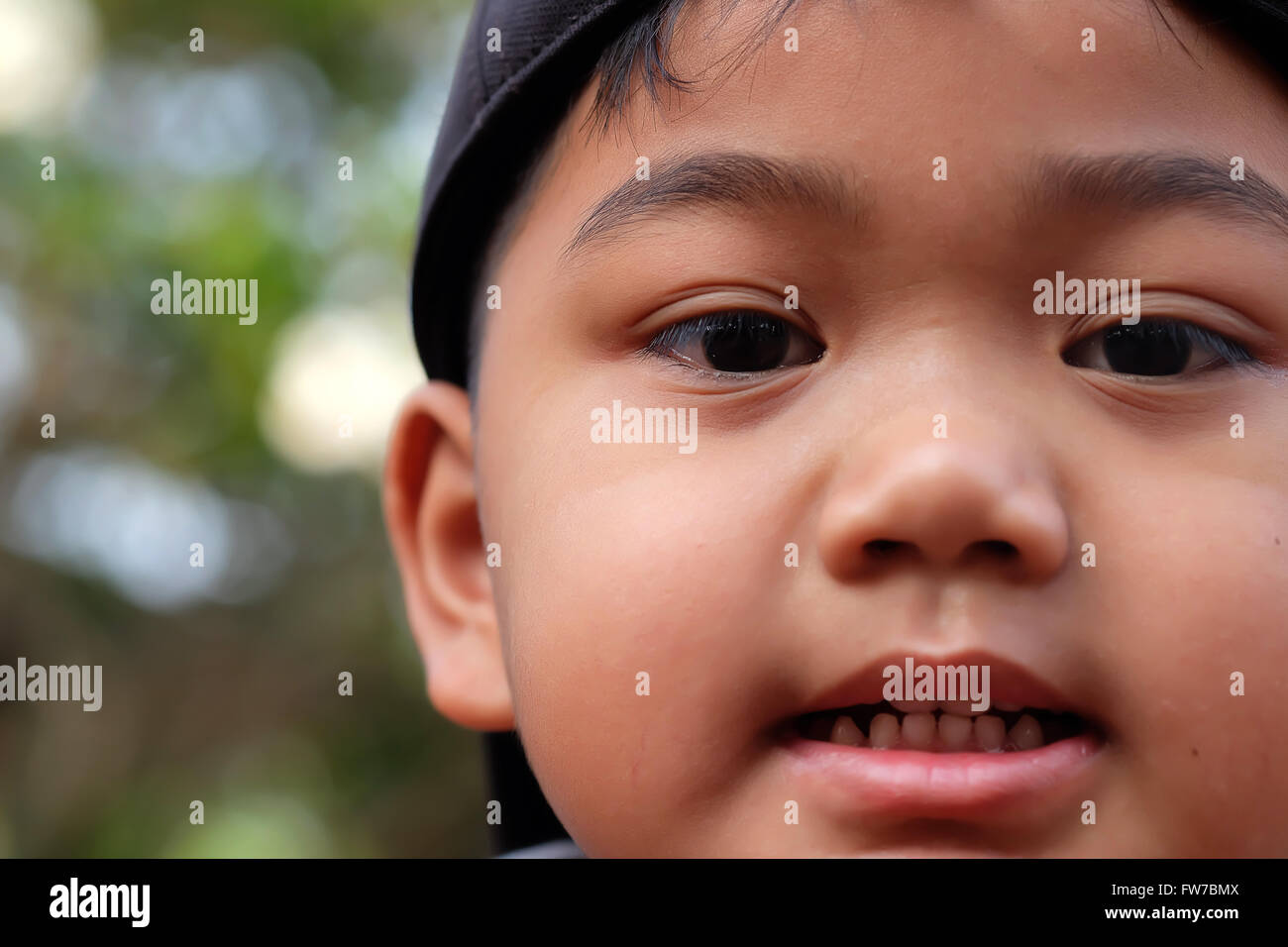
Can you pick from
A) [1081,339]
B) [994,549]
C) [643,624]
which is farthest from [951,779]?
[1081,339]

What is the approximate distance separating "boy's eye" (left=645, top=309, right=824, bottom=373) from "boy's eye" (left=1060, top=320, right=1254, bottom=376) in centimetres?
27

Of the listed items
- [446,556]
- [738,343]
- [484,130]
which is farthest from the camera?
[446,556]

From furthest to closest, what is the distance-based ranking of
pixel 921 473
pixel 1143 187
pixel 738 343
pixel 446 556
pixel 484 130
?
pixel 446 556 < pixel 484 130 < pixel 738 343 < pixel 1143 187 < pixel 921 473

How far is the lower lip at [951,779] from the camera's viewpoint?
3.52 feet

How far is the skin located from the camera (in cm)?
109

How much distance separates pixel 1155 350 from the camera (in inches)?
48.3

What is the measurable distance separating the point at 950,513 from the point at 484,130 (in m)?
0.80

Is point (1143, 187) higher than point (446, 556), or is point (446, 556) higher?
point (1143, 187)

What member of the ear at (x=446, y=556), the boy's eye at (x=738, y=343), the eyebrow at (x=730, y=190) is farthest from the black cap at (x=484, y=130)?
the boy's eye at (x=738, y=343)

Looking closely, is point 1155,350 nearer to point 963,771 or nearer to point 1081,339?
point 1081,339

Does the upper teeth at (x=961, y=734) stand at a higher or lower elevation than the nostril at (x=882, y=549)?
lower

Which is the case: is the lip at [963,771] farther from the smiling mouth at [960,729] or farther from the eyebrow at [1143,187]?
the eyebrow at [1143,187]

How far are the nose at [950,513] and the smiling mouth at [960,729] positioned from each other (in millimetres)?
135
